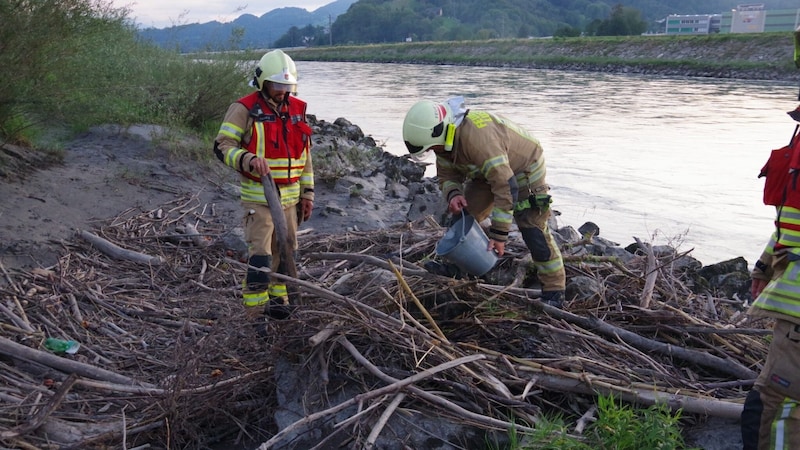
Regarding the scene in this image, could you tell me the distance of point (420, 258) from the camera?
6.34 meters

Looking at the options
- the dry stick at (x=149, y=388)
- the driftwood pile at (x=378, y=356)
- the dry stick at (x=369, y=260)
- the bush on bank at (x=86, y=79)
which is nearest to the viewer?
the driftwood pile at (x=378, y=356)

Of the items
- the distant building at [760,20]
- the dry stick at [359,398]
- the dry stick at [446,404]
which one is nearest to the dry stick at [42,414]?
the dry stick at [359,398]

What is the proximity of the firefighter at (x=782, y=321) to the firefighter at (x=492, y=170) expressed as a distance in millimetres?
1812

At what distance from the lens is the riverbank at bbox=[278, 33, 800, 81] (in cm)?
3984

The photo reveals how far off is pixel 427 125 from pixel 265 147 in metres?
1.19

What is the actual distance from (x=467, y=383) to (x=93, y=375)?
228cm

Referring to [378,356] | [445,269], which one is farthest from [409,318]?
[445,269]

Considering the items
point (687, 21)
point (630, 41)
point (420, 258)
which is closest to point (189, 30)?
point (420, 258)

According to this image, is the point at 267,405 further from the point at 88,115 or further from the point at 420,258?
the point at 88,115

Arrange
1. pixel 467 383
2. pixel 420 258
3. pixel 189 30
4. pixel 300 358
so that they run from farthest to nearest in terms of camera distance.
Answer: pixel 189 30, pixel 420 258, pixel 300 358, pixel 467 383

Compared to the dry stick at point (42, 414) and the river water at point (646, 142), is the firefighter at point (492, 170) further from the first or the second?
the dry stick at point (42, 414)

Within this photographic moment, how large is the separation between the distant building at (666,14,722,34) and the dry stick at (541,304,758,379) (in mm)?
133206

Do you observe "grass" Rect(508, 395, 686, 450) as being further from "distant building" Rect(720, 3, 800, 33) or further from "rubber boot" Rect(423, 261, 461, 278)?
"distant building" Rect(720, 3, 800, 33)

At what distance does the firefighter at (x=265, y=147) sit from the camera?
4.95m
